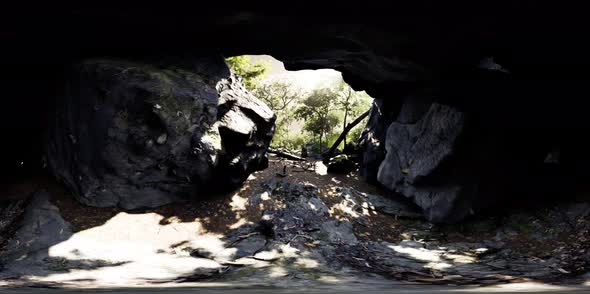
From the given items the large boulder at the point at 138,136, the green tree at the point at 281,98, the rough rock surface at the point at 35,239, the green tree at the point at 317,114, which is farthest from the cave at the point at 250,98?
the green tree at the point at 281,98

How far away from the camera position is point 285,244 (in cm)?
1008

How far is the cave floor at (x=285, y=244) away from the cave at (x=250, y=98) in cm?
69

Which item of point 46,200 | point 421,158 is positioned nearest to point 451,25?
point 421,158

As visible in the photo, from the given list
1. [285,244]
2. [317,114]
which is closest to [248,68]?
[317,114]

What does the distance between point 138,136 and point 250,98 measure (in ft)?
15.4

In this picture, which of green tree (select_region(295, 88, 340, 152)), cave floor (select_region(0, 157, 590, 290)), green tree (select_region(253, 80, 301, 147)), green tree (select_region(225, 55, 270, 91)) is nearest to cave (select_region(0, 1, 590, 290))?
cave floor (select_region(0, 157, 590, 290))

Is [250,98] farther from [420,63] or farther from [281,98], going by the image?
[281,98]

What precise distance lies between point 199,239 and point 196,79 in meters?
5.59

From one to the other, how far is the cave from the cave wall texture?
50 mm

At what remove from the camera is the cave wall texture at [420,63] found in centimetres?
929

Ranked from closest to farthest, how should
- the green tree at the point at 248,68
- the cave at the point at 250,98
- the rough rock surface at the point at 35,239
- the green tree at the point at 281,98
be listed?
the rough rock surface at the point at 35,239 → the cave at the point at 250,98 → the green tree at the point at 248,68 → the green tree at the point at 281,98

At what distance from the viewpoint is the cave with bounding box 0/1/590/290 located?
10.2m

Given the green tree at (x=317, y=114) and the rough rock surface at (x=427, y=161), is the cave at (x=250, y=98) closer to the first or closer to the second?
the rough rock surface at (x=427, y=161)

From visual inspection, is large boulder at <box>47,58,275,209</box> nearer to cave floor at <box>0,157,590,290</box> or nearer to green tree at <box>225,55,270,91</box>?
cave floor at <box>0,157,590,290</box>
